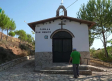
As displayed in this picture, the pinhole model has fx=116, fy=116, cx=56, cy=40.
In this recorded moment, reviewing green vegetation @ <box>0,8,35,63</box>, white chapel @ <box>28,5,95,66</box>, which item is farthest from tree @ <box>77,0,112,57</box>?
green vegetation @ <box>0,8,35,63</box>

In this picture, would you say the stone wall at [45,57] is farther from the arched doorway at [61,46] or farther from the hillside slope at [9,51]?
the hillside slope at [9,51]

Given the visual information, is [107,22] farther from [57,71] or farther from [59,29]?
[57,71]

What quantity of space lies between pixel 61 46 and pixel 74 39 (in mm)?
1293

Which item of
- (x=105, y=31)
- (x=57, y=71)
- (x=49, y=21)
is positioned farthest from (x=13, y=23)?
(x=57, y=71)

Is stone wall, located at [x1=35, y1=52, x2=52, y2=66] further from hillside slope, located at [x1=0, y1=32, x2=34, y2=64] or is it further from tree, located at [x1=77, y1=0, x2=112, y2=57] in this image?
tree, located at [x1=77, y1=0, x2=112, y2=57]

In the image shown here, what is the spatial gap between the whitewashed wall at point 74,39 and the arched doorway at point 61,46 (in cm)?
43

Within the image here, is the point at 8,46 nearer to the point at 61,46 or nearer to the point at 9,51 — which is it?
the point at 9,51

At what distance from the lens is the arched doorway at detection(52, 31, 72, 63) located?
33.5 ft

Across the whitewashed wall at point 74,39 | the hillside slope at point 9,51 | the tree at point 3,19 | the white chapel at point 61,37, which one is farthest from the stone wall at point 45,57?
the tree at point 3,19

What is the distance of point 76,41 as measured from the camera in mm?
10078

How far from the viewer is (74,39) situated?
33.1 feet

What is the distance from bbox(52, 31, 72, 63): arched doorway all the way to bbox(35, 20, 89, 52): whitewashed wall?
0.43 m

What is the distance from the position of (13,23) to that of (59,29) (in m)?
17.1

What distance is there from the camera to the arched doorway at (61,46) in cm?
1022
